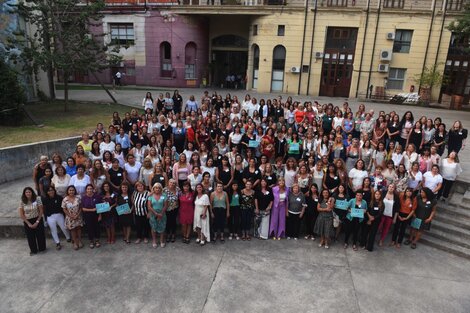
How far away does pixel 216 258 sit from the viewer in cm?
804

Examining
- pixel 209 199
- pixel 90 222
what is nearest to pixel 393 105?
pixel 209 199

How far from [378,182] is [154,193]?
5.57m

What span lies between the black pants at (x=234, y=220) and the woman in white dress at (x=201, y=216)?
65 centimetres

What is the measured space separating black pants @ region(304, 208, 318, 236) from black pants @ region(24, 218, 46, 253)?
6.37 metres

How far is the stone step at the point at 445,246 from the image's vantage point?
8406 millimetres

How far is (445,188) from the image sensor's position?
31.7 ft

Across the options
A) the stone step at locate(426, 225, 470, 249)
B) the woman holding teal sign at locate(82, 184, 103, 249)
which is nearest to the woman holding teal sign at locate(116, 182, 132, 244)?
the woman holding teal sign at locate(82, 184, 103, 249)

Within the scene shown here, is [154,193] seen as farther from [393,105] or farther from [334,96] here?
[334,96]

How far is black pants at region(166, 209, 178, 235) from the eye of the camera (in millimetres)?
8438

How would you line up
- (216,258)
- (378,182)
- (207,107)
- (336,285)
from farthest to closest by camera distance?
(207,107)
(378,182)
(216,258)
(336,285)

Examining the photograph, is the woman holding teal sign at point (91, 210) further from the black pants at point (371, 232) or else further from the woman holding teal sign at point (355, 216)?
the black pants at point (371, 232)

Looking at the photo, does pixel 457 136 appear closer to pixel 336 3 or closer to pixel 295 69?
pixel 295 69

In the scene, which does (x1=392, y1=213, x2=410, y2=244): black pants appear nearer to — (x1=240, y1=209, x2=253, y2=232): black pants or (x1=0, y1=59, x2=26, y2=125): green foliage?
(x1=240, y1=209, x2=253, y2=232): black pants

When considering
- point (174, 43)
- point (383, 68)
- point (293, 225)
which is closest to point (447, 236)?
point (293, 225)
